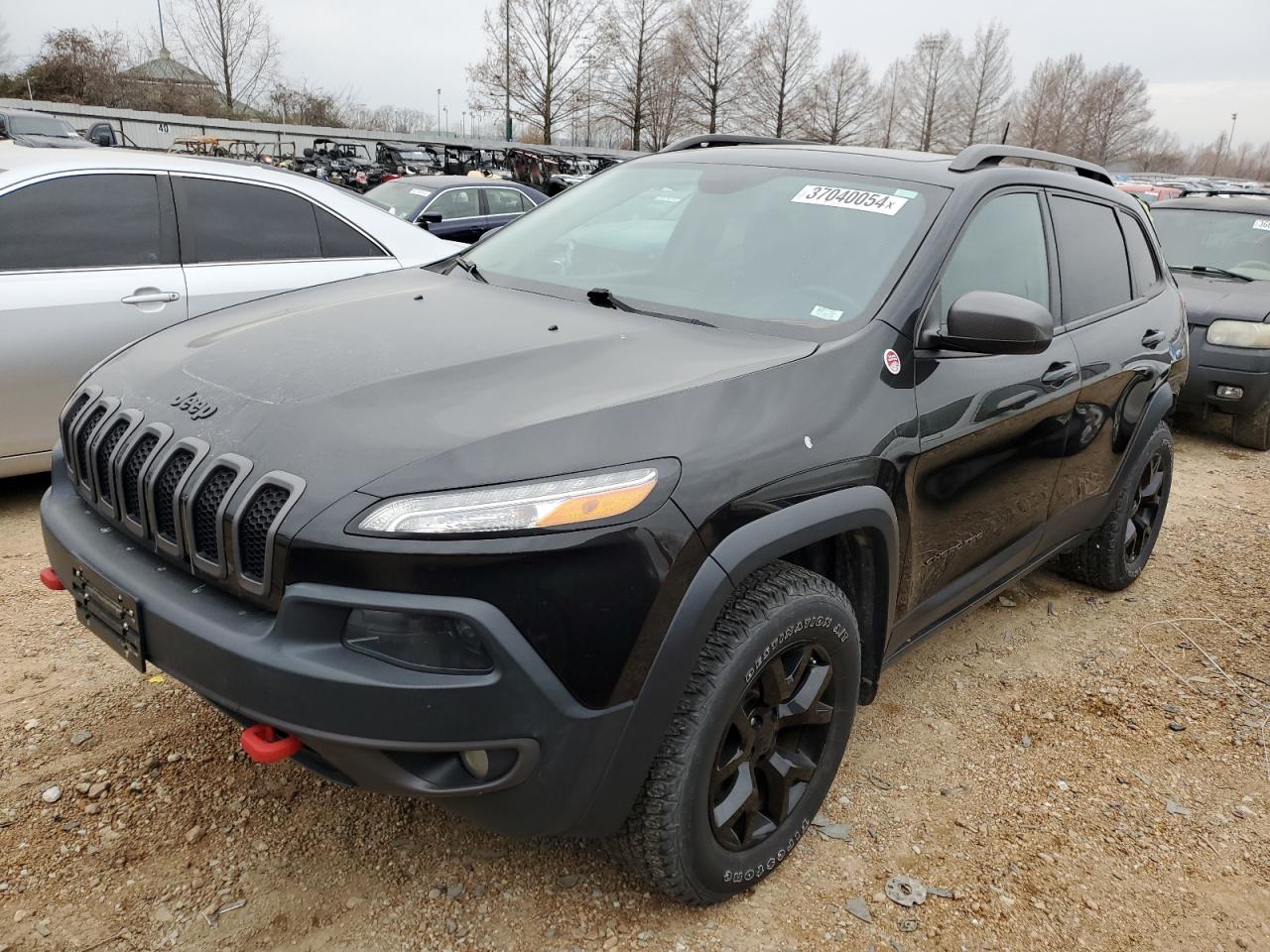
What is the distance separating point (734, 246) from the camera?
2.84 meters

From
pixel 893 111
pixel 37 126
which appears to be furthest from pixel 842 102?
pixel 37 126

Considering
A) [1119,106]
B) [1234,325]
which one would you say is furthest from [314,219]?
[1119,106]

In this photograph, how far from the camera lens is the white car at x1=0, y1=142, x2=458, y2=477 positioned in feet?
13.3

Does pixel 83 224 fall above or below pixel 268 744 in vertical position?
above

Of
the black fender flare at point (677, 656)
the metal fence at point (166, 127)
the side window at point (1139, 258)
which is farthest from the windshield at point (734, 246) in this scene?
the metal fence at point (166, 127)

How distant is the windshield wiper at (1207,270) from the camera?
747 centimetres

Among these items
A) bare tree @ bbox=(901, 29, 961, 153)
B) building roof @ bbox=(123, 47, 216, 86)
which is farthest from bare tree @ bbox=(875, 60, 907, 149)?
building roof @ bbox=(123, 47, 216, 86)

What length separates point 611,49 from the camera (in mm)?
44875

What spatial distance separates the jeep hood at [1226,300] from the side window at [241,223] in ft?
19.8

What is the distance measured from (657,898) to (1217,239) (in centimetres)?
786

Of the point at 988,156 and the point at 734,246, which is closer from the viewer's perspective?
the point at 734,246

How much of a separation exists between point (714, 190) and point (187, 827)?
236 cm

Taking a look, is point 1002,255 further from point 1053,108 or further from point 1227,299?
point 1053,108

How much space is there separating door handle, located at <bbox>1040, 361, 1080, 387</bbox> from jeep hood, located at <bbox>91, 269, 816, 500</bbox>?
3.57ft
